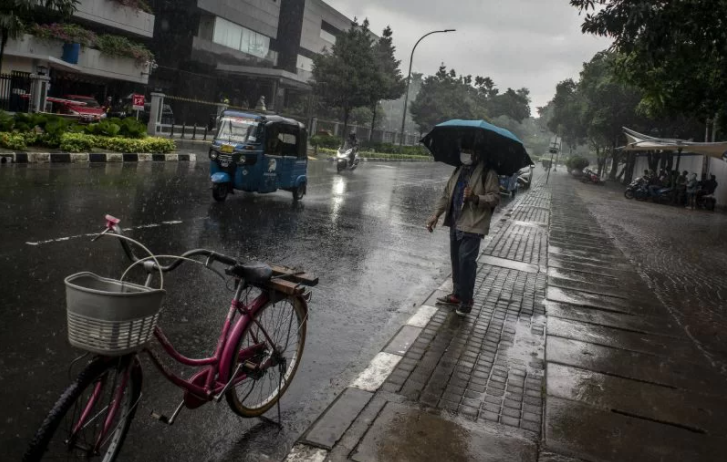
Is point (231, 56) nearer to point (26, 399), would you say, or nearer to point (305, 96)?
point (305, 96)

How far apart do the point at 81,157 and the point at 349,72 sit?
87.3 ft

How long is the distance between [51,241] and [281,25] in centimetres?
4784

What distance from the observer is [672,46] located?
33.7ft

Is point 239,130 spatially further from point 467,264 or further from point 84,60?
point 84,60

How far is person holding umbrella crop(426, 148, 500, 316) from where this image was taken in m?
6.46

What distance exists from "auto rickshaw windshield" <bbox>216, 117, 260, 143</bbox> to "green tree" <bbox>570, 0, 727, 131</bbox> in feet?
21.4

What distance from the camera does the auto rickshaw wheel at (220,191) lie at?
12516 mm

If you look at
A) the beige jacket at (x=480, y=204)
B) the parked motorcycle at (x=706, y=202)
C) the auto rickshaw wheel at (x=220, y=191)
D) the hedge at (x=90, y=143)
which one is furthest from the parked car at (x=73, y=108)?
the parked motorcycle at (x=706, y=202)

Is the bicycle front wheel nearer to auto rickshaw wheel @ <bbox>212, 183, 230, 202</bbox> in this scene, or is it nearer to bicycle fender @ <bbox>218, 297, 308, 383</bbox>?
bicycle fender @ <bbox>218, 297, 308, 383</bbox>

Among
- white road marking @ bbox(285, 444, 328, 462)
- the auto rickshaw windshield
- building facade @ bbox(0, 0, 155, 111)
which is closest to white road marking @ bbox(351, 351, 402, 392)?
white road marking @ bbox(285, 444, 328, 462)

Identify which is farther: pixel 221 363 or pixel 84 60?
pixel 84 60

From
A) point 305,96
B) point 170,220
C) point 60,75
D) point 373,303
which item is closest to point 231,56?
point 305,96

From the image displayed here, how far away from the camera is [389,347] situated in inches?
212

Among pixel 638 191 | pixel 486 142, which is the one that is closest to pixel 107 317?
pixel 486 142
